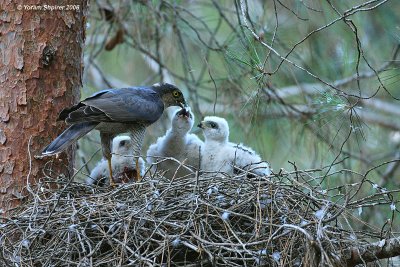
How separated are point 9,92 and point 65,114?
1.25 feet

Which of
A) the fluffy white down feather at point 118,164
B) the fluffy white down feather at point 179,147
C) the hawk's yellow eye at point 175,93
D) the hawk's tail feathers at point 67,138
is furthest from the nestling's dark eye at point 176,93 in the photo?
the hawk's tail feathers at point 67,138

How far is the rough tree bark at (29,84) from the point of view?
15.2 feet

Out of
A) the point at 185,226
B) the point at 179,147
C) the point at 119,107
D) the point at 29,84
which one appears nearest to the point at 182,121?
the point at 179,147

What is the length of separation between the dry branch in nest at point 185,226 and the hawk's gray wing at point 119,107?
0.60 metres

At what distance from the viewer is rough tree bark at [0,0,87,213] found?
464 cm

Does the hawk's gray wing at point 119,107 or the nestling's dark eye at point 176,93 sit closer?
the hawk's gray wing at point 119,107

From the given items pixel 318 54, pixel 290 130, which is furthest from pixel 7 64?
pixel 318 54

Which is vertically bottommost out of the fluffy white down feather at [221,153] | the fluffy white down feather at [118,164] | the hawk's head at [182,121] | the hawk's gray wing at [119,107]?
the fluffy white down feather at [118,164]

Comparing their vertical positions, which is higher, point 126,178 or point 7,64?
point 7,64

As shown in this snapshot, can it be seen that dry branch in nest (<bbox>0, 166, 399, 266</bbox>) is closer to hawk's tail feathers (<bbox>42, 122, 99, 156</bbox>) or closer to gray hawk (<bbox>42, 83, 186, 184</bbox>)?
hawk's tail feathers (<bbox>42, 122, 99, 156</bbox>)

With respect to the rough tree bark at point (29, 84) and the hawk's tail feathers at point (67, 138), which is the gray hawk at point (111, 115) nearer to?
the hawk's tail feathers at point (67, 138)

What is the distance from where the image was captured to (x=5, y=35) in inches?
186

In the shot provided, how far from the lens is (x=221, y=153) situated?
563 centimetres

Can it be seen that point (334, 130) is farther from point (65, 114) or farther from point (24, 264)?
point (24, 264)
